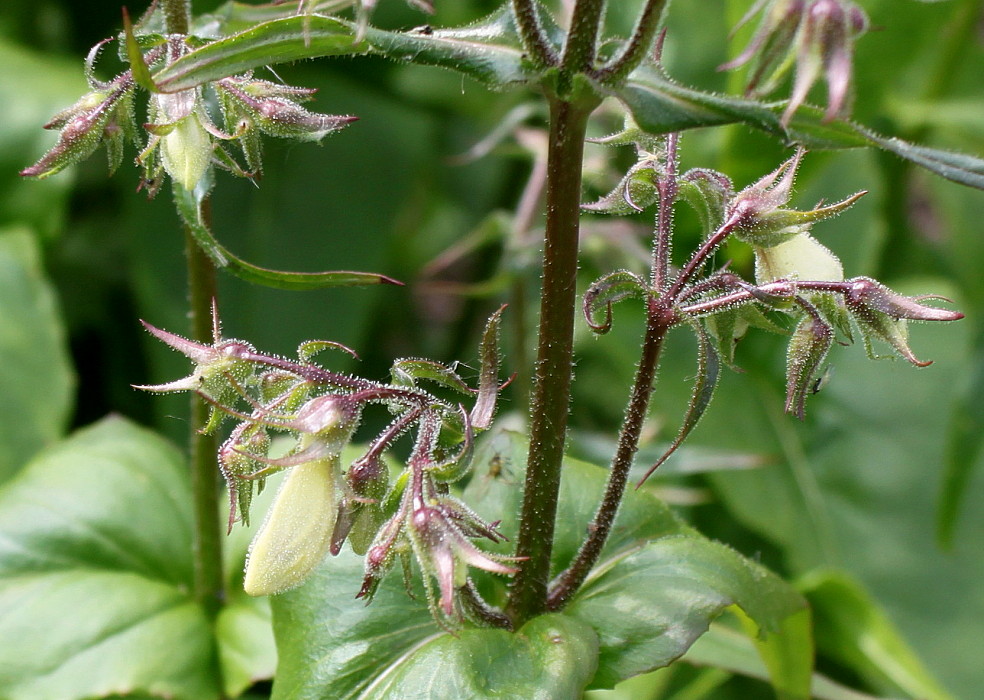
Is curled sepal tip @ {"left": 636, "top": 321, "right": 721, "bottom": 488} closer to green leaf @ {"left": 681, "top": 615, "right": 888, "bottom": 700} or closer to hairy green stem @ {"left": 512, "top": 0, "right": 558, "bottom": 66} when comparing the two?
hairy green stem @ {"left": 512, "top": 0, "right": 558, "bottom": 66}

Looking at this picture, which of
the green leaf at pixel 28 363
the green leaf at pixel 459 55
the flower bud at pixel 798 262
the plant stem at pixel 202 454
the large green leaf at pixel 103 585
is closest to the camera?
the green leaf at pixel 459 55

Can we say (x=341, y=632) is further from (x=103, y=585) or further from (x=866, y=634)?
(x=866, y=634)

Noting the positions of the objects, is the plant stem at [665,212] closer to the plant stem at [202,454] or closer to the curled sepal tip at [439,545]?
the curled sepal tip at [439,545]

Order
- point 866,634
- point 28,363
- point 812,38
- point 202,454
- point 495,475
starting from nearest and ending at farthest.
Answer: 1. point 812,38
2. point 495,475
3. point 202,454
4. point 866,634
5. point 28,363

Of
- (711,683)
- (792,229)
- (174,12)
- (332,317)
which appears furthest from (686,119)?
(332,317)

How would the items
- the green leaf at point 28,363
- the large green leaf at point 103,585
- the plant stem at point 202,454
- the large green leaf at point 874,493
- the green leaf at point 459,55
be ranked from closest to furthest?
1. the green leaf at point 459,55
2. the plant stem at point 202,454
3. the large green leaf at point 103,585
4. the green leaf at point 28,363
5. the large green leaf at point 874,493

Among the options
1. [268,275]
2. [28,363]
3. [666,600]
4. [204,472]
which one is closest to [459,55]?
[268,275]

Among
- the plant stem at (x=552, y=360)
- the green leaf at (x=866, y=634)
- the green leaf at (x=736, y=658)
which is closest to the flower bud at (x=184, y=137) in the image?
the plant stem at (x=552, y=360)

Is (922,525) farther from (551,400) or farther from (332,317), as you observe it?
(551,400)
